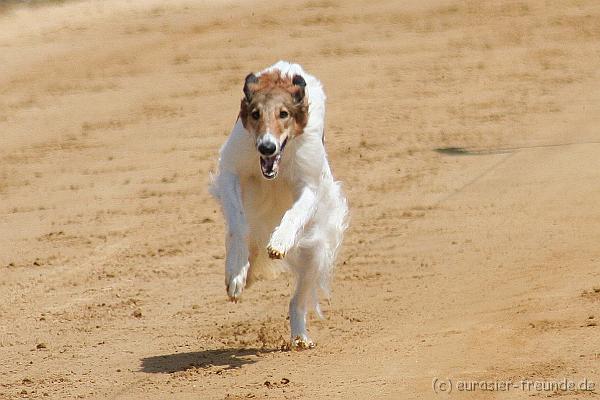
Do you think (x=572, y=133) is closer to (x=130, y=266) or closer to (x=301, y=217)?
(x=130, y=266)

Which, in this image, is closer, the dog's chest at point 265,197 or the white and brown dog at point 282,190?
the white and brown dog at point 282,190

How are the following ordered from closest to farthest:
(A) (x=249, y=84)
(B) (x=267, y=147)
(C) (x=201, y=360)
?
1. (B) (x=267, y=147)
2. (A) (x=249, y=84)
3. (C) (x=201, y=360)

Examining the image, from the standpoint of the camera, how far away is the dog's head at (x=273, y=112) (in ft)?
27.1

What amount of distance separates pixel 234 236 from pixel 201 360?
96 cm

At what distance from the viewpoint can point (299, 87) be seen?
8742 millimetres

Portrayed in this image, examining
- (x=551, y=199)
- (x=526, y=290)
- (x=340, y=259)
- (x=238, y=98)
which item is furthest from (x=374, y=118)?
(x=526, y=290)

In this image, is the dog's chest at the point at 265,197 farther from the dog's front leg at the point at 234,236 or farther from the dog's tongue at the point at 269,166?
the dog's tongue at the point at 269,166

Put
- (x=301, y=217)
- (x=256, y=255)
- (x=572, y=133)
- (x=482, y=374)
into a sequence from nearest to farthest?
1. (x=482, y=374)
2. (x=301, y=217)
3. (x=256, y=255)
4. (x=572, y=133)

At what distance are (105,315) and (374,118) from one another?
244 inches

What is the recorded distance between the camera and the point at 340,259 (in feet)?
38.4

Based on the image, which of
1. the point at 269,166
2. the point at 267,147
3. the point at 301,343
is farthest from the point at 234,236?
the point at 301,343

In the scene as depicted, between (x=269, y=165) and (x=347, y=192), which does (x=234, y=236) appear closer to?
(x=269, y=165)

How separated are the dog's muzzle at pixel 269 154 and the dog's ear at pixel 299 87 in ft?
1.65

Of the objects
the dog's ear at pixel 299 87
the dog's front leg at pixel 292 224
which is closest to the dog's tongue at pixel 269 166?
the dog's front leg at pixel 292 224
